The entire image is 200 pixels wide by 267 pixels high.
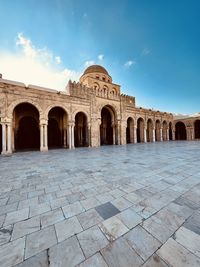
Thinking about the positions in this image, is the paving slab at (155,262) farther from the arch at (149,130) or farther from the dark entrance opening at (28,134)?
the arch at (149,130)

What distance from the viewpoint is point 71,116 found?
16156mm

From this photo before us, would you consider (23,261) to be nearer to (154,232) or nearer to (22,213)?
(22,213)

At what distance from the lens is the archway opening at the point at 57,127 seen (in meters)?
19.0

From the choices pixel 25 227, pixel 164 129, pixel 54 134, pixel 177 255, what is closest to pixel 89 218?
pixel 25 227

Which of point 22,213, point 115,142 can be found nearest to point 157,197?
point 22,213

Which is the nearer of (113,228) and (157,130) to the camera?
(113,228)

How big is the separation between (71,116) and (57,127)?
19.3 ft

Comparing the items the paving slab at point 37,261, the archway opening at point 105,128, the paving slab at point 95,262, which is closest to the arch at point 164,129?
the archway opening at point 105,128

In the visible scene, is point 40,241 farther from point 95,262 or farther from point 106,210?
point 106,210

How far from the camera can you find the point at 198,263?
1.42 metres

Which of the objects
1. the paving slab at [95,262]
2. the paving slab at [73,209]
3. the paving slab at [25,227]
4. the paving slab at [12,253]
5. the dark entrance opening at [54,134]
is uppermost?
the dark entrance opening at [54,134]

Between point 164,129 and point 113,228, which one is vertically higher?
point 164,129

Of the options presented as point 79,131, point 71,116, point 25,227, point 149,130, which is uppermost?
point 71,116

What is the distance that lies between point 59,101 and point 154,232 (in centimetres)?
1531
